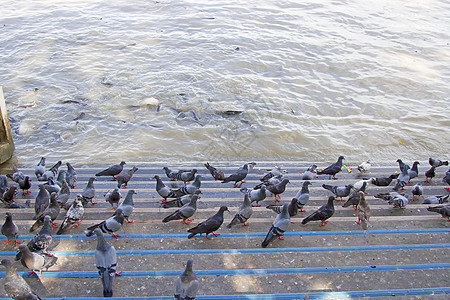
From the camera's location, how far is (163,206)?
20.5 feet

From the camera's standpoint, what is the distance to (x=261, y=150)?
10.3 meters

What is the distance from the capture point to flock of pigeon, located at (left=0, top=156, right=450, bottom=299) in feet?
13.9

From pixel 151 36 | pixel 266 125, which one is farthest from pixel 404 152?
pixel 151 36

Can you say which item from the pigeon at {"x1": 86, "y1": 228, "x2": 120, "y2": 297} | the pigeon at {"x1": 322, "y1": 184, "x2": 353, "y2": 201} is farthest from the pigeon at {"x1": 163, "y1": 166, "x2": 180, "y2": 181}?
the pigeon at {"x1": 86, "y1": 228, "x2": 120, "y2": 297}

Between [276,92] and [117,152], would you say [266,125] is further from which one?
[117,152]

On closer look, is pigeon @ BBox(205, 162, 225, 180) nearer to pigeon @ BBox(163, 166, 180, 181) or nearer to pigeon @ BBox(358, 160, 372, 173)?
pigeon @ BBox(163, 166, 180, 181)

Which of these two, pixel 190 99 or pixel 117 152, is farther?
pixel 190 99

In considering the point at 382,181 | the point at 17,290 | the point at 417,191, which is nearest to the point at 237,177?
the point at 382,181

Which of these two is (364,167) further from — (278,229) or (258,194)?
(278,229)

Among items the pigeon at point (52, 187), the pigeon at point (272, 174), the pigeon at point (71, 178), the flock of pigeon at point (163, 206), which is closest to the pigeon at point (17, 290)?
the flock of pigeon at point (163, 206)

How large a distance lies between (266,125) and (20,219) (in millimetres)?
7446

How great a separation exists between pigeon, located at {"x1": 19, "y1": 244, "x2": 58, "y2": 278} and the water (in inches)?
209

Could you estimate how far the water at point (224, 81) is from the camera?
10602 millimetres

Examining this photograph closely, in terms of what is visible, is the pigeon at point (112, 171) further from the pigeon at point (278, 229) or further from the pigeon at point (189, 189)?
the pigeon at point (278, 229)
